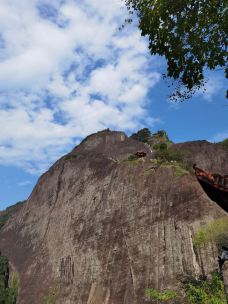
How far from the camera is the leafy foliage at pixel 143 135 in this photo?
2999 inches

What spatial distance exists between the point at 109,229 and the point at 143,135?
38.4m

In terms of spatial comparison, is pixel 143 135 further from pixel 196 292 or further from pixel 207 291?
pixel 207 291

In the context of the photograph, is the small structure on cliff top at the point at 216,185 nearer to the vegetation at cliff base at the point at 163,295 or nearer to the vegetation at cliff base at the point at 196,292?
the vegetation at cliff base at the point at 196,292

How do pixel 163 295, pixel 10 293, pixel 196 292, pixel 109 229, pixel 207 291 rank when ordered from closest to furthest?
pixel 207 291 < pixel 196 292 < pixel 163 295 < pixel 109 229 < pixel 10 293

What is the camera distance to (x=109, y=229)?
4056 cm

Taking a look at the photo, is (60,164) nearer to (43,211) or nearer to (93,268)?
(43,211)

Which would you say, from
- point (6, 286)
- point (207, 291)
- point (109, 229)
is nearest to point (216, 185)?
point (207, 291)

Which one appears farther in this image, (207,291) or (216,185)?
(207,291)

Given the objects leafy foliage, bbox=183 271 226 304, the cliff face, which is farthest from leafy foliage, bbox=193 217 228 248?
leafy foliage, bbox=183 271 226 304

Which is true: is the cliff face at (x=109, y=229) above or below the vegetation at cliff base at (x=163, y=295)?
above

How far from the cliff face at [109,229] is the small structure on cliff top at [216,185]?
19712 millimetres

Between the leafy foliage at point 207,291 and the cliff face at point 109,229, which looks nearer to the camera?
the leafy foliage at point 207,291

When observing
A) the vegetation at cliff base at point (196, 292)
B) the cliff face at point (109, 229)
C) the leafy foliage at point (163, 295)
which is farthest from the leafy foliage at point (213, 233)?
the leafy foliage at point (163, 295)

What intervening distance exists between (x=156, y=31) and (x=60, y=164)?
50.2 meters
